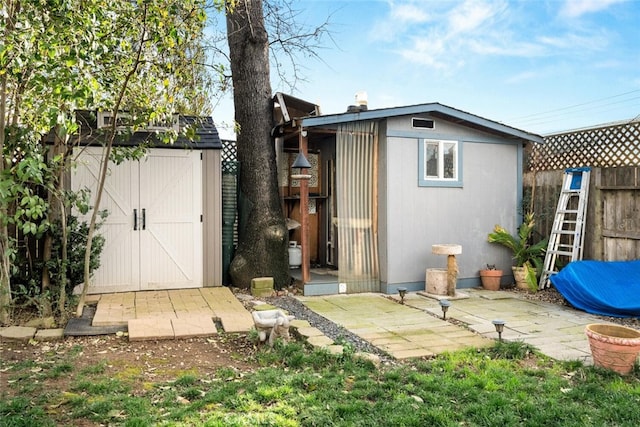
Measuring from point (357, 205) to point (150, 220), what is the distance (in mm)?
3031

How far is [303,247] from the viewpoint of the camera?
23.3 feet

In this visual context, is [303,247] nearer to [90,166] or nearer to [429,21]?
[90,166]

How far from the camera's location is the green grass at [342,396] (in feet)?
9.54

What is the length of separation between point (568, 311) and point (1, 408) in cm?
607

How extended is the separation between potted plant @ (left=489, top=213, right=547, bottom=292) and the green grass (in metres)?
3.89

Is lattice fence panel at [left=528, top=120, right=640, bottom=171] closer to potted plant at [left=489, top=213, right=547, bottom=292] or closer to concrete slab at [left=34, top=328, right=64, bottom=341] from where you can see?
potted plant at [left=489, top=213, right=547, bottom=292]

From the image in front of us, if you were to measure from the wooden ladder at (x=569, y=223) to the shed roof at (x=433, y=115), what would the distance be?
87 centimetres

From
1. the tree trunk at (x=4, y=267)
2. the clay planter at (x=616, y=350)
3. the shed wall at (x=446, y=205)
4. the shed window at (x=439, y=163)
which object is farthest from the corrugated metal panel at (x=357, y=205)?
the tree trunk at (x=4, y=267)

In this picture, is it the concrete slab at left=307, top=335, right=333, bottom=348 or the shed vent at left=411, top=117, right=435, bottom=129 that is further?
the shed vent at left=411, top=117, right=435, bottom=129

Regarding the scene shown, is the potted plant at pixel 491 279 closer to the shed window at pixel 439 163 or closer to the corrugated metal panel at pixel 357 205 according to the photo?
the shed window at pixel 439 163

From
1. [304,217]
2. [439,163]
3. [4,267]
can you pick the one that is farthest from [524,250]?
[4,267]

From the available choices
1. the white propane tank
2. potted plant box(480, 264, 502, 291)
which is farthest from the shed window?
the white propane tank

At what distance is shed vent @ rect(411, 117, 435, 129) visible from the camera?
24.6ft

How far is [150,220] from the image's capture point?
7.07 meters
